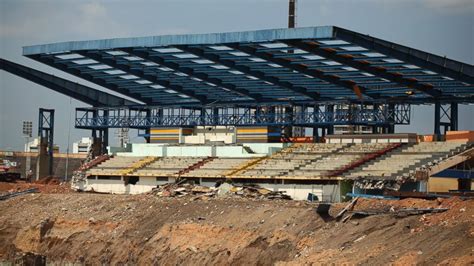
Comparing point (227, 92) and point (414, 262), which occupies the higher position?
point (227, 92)

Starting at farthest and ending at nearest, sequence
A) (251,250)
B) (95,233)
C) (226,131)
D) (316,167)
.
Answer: (226,131), (316,167), (95,233), (251,250)

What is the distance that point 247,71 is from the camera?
75.9 metres

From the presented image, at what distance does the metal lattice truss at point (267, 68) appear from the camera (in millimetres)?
66250

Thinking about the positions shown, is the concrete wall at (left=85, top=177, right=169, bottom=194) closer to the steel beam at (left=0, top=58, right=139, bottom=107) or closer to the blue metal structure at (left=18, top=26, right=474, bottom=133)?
the blue metal structure at (left=18, top=26, right=474, bottom=133)

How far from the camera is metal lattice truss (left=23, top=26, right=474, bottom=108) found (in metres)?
66.2

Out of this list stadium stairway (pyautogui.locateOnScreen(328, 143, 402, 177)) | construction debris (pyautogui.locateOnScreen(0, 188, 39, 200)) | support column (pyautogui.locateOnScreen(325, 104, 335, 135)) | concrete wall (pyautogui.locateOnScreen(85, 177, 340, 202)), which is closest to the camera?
concrete wall (pyautogui.locateOnScreen(85, 177, 340, 202))

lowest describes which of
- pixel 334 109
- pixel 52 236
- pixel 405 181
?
pixel 52 236

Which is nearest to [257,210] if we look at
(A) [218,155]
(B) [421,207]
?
(B) [421,207]

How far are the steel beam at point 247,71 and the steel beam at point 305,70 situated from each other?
4176 millimetres

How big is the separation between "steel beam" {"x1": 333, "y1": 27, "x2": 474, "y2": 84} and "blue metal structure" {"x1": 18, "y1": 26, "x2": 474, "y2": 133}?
0.21 ft

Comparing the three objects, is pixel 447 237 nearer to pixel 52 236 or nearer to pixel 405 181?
pixel 405 181

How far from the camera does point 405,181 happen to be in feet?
197

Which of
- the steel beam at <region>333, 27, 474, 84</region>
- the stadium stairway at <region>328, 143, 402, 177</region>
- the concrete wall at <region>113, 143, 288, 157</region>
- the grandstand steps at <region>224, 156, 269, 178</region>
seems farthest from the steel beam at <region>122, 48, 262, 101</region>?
the steel beam at <region>333, 27, 474, 84</region>

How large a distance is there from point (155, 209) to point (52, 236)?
658cm
